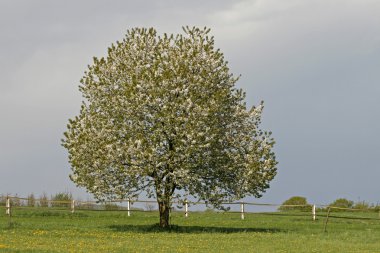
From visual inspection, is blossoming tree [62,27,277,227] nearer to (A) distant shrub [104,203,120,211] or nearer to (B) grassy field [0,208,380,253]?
(B) grassy field [0,208,380,253]

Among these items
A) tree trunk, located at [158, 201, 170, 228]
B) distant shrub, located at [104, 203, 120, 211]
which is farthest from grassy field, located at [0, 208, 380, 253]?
distant shrub, located at [104, 203, 120, 211]

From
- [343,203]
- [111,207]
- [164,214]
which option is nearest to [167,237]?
[164,214]

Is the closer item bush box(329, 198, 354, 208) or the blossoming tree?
the blossoming tree

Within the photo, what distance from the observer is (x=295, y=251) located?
110 ft

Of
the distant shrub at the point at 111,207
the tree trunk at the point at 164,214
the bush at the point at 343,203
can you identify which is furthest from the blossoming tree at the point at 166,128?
the bush at the point at 343,203

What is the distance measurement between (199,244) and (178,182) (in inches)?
392

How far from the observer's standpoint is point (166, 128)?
1786 inches

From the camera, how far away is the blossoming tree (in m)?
45.2

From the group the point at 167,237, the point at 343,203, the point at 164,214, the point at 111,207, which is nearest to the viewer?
the point at 167,237

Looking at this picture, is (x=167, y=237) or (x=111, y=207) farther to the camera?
(x=111, y=207)

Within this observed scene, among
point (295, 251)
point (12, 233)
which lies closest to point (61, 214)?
point (12, 233)

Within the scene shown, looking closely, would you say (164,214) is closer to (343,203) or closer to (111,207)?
(111,207)

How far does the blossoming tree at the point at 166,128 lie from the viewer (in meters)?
45.2

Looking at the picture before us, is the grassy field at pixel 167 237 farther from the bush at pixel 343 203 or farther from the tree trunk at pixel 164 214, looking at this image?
the bush at pixel 343 203
